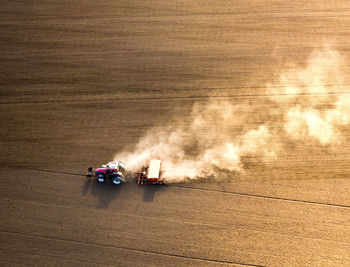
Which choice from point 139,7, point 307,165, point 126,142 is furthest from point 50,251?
point 139,7

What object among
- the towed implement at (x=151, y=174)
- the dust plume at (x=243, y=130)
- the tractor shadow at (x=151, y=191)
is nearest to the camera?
the tractor shadow at (x=151, y=191)

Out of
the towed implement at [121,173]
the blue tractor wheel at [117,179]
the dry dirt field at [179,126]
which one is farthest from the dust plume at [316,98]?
the blue tractor wheel at [117,179]

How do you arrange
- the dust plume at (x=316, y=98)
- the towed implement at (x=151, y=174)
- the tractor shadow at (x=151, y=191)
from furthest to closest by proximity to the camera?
the dust plume at (x=316, y=98) < the towed implement at (x=151, y=174) < the tractor shadow at (x=151, y=191)

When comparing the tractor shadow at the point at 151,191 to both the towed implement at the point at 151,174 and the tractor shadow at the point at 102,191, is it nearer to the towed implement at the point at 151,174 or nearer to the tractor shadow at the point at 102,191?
the towed implement at the point at 151,174

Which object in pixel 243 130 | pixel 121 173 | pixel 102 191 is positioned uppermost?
pixel 243 130

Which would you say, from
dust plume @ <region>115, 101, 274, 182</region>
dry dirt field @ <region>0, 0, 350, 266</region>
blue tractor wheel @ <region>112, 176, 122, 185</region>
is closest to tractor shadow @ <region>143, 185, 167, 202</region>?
dry dirt field @ <region>0, 0, 350, 266</region>

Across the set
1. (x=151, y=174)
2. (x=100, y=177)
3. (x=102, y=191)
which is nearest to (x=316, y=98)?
(x=151, y=174)

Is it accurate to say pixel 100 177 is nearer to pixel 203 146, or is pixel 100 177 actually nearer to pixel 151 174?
pixel 151 174
